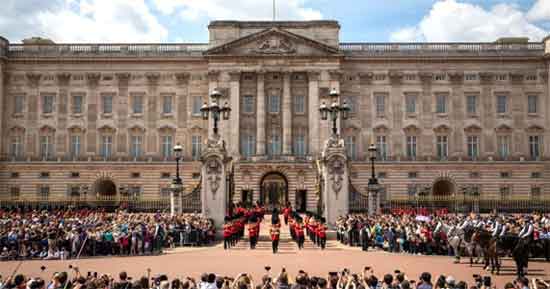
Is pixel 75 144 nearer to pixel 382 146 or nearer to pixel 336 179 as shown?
pixel 382 146

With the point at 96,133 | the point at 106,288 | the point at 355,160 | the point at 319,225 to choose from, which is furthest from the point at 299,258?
the point at 96,133

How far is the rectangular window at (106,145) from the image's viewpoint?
63.0 m

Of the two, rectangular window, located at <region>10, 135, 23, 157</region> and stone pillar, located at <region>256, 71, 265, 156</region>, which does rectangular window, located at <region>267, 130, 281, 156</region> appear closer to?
stone pillar, located at <region>256, 71, 265, 156</region>

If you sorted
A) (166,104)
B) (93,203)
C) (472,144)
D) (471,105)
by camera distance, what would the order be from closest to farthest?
1. (93,203)
2. (472,144)
3. (471,105)
4. (166,104)

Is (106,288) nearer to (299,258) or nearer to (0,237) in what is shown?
(299,258)

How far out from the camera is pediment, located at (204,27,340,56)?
201ft

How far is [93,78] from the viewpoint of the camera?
63312 millimetres

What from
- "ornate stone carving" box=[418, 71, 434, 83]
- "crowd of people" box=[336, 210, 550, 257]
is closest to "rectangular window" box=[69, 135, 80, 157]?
"ornate stone carving" box=[418, 71, 434, 83]

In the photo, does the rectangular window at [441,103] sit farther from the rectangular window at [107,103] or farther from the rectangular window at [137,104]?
the rectangular window at [107,103]

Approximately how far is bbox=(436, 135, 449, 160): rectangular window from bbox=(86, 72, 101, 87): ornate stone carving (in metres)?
38.8

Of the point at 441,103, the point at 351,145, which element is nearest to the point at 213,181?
the point at 351,145

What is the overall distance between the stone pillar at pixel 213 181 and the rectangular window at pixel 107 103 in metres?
36.0

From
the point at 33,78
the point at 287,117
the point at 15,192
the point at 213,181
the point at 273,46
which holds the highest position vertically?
the point at 273,46

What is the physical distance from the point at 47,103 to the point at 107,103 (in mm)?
6754
